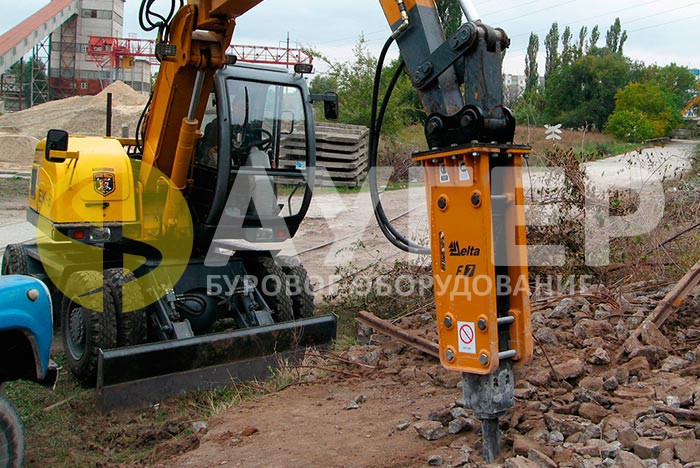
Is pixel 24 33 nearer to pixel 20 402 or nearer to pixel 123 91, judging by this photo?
pixel 123 91

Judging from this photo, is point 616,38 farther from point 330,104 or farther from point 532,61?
point 330,104

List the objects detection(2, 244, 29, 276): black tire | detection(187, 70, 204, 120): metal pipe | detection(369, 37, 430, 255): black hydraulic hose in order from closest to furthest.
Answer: detection(369, 37, 430, 255): black hydraulic hose < detection(187, 70, 204, 120): metal pipe < detection(2, 244, 29, 276): black tire

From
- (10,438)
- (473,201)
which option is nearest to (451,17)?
(473,201)

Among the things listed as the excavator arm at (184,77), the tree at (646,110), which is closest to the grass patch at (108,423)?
the excavator arm at (184,77)

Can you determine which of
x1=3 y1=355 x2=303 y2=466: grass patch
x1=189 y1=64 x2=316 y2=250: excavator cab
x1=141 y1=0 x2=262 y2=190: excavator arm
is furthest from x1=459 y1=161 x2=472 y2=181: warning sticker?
x1=189 y1=64 x2=316 y2=250: excavator cab

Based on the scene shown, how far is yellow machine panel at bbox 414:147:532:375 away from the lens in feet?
11.3

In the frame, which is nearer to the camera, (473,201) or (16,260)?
(473,201)

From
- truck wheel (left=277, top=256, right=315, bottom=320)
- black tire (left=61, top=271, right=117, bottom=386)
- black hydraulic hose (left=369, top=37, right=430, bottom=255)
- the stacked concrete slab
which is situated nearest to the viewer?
black hydraulic hose (left=369, top=37, right=430, bottom=255)

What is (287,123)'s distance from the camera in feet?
22.9

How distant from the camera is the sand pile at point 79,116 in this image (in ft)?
92.1

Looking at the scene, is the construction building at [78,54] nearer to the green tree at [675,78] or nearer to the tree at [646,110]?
the tree at [646,110]

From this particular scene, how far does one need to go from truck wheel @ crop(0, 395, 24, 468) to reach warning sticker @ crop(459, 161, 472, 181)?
2531 millimetres

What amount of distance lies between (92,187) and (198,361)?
1.91m

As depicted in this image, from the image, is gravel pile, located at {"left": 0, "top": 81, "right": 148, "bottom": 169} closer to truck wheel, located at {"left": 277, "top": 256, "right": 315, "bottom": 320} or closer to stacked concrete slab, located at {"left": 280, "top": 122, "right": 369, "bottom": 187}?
stacked concrete slab, located at {"left": 280, "top": 122, "right": 369, "bottom": 187}
